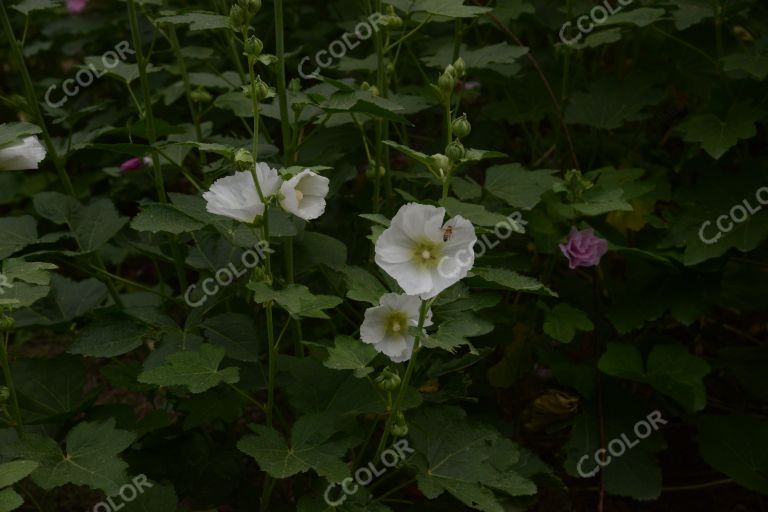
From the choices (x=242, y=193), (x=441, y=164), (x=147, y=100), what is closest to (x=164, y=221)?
(x=242, y=193)

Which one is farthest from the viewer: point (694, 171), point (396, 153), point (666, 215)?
point (396, 153)

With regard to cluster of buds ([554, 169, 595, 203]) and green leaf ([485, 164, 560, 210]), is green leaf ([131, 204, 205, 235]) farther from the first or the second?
cluster of buds ([554, 169, 595, 203])

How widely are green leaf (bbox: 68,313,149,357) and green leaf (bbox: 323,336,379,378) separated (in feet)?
1.48

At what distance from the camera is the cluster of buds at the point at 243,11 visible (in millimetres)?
1514

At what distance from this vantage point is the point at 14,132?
4.86 feet

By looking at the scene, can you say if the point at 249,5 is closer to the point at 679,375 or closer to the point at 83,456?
the point at 83,456

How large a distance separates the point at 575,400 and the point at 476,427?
1.99 feet

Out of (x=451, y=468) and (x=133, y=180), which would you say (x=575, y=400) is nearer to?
(x=451, y=468)

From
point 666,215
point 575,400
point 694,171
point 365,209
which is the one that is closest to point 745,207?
point 666,215

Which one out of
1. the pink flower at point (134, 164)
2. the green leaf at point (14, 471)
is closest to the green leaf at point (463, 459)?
the green leaf at point (14, 471)

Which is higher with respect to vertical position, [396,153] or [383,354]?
[383,354]

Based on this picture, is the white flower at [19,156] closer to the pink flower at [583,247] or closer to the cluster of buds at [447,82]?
the cluster of buds at [447,82]

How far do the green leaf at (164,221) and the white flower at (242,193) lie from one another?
0.51ft

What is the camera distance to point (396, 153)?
10.3 feet
